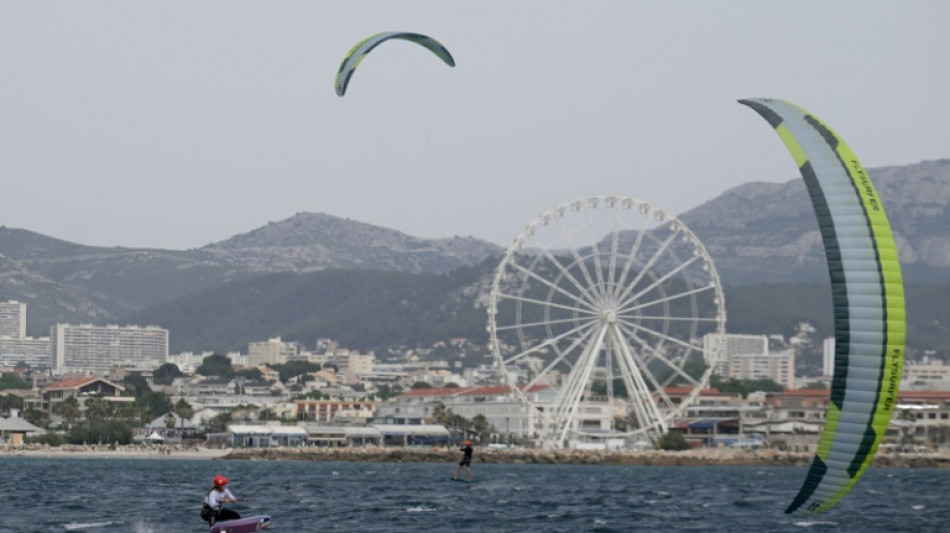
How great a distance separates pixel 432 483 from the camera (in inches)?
2980

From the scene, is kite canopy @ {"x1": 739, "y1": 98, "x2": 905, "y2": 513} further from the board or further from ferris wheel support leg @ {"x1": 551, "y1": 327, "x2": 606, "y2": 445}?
ferris wheel support leg @ {"x1": 551, "y1": 327, "x2": 606, "y2": 445}

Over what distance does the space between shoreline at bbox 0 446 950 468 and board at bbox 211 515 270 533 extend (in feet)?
285

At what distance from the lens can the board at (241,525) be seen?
3544 cm

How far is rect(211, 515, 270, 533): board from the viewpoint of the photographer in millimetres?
35438

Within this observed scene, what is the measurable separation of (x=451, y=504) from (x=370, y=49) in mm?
14537

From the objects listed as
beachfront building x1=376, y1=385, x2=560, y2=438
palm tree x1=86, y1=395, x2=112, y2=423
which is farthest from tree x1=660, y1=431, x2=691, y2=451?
palm tree x1=86, y1=395, x2=112, y2=423

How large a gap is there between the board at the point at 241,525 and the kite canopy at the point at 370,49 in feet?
51.0

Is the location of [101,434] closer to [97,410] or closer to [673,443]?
[97,410]

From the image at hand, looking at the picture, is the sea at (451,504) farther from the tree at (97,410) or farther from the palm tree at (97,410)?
the palm tree at (97,410)

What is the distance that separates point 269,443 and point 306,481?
8516 cm

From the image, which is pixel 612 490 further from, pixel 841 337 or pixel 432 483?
pixel 841 337

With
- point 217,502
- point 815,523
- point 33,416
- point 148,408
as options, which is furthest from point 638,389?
point 217,502

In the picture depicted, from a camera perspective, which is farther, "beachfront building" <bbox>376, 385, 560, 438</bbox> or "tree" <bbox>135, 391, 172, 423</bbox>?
"tree" <bbox>135, 391, 172, 423</bbox>

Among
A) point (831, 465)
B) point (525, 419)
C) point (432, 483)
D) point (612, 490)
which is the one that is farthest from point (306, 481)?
point (525, 419)
